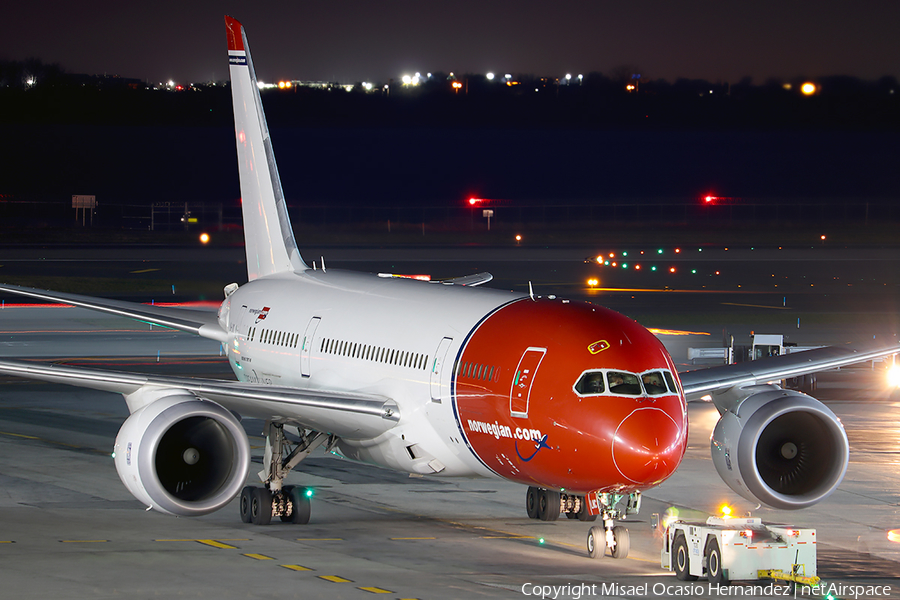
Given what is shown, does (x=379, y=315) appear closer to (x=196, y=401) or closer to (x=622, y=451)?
(x=196, y=401)

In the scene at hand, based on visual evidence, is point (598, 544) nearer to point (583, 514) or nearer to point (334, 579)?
point (583, 514)

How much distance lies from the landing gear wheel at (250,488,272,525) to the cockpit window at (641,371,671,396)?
795 cm

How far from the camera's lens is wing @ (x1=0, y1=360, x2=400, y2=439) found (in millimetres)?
20578

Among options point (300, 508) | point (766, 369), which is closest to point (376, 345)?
point (300, 508)

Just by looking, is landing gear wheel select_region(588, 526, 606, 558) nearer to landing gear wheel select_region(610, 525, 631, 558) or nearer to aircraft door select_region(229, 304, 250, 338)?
landing gear wheel select_region(610, 525, 631, 558)

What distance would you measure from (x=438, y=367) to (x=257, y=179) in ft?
37.6

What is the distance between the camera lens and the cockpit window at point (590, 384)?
1747cm

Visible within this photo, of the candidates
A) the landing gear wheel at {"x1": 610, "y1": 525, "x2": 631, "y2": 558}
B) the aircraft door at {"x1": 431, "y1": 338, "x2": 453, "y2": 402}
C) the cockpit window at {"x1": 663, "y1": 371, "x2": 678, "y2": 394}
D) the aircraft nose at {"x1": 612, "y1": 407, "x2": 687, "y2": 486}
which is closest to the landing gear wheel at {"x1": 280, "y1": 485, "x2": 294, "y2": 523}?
the aircraft door at {"x1": 431, "y1": 338, "x2": 453, "y2": 402}

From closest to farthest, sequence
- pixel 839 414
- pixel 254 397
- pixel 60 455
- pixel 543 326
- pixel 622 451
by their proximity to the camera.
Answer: pixel 622 451 < pixel 543 326 < pixel 254 397 < pixel 60 455 < pixel 839 414

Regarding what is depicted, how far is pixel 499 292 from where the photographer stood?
72.2ft

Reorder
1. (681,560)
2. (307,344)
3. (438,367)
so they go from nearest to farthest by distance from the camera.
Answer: (681,560), (438,367), (307,344)

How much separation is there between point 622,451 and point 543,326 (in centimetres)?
285

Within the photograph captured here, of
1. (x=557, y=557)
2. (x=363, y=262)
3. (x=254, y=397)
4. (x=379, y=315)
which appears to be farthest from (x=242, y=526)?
(x=363, y=262)

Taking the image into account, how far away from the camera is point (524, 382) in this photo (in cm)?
1828
